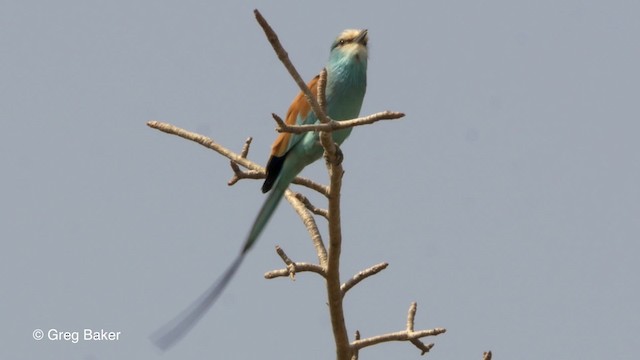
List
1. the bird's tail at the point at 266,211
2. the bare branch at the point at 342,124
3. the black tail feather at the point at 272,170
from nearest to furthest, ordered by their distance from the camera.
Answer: the bare branch at the point at 342,124 < the bird's tail at the point at 266,211 < the black tail feather at the point at 272,170

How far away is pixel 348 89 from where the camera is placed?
371 cm

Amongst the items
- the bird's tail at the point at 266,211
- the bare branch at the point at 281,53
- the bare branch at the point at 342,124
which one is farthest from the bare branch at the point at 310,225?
the bare branch at the point at 281,53

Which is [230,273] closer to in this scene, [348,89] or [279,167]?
[279,167]

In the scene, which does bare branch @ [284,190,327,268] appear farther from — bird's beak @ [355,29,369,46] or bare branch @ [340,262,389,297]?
bird's beak @ [355,29,369,46]

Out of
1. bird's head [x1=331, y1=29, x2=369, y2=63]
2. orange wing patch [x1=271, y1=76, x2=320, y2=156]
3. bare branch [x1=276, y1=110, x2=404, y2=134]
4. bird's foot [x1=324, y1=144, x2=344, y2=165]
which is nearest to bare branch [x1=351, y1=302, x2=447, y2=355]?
bird's foot [x1=324, y1=144, x2=344, y2=165]

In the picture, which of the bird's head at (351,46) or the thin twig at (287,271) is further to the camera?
the bird's head at (351,46)

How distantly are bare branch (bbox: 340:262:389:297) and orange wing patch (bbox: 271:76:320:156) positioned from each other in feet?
2.49

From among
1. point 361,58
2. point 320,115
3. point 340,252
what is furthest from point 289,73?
point 361,58

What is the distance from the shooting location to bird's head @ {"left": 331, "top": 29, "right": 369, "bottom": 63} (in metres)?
3.84

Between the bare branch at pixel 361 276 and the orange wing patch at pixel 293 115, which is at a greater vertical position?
the orange wing patch at pixel 293 115

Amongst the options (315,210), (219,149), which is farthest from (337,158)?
(219,149)

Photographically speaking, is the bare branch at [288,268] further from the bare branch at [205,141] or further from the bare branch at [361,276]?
the bare branch at [205,141]

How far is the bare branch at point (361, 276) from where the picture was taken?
9.50 feet

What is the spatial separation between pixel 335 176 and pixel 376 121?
1.94ft
